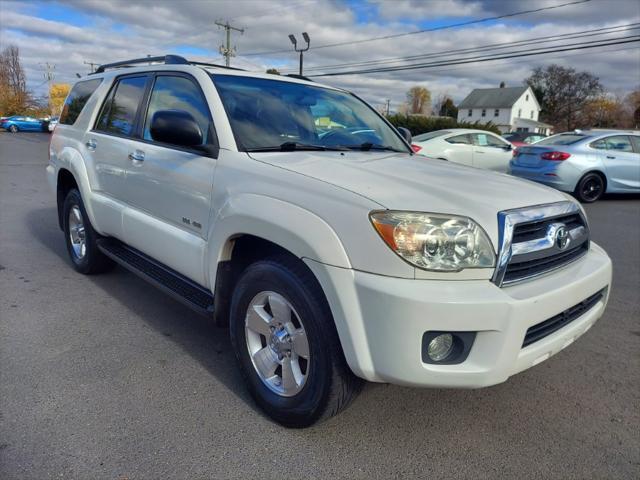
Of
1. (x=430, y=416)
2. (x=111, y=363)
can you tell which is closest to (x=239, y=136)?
(x=111, y=363)

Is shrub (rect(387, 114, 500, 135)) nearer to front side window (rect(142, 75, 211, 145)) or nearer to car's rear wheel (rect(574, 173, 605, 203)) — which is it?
car's rear wheel (rect(574, 173, 605, 203))

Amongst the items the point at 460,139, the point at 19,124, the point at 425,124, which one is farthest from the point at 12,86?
the point at 460,139

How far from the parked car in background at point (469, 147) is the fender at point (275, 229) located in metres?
9.92

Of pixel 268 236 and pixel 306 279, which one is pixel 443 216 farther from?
pixel 268 236

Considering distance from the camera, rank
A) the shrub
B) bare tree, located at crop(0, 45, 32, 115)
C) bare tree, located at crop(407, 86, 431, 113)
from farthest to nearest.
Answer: bare tree, located at crop(407, 86, 431, 113), bare tree, located at crop(0, 45, 32, 115), the shrub

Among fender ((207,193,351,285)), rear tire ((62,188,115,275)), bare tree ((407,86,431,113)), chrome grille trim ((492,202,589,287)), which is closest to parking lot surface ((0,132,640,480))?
fender ((207,193,351,285))

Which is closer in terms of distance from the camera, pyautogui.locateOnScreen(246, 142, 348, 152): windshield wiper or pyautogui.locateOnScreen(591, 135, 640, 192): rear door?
pyautogui.locateOnScreen(246, 142, 348, 152): windshield wiper

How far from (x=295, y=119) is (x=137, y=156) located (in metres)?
1.21

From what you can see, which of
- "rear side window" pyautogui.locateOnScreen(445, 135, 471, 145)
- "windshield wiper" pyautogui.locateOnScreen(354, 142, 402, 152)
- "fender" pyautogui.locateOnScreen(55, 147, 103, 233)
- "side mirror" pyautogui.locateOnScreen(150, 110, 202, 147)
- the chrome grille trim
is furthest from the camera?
"rear side window" pyautogui.locateOnScreen(445, 135, 471, 145)

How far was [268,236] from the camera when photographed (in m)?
2.43

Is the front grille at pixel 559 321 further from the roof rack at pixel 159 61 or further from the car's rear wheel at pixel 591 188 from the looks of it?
the car's rear wheel at pixel 591 188

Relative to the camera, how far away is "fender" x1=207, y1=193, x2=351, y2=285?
7.13 ft

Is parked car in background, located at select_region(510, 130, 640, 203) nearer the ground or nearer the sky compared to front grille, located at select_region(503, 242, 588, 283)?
nearer the ground

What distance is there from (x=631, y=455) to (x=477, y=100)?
3701 inches
